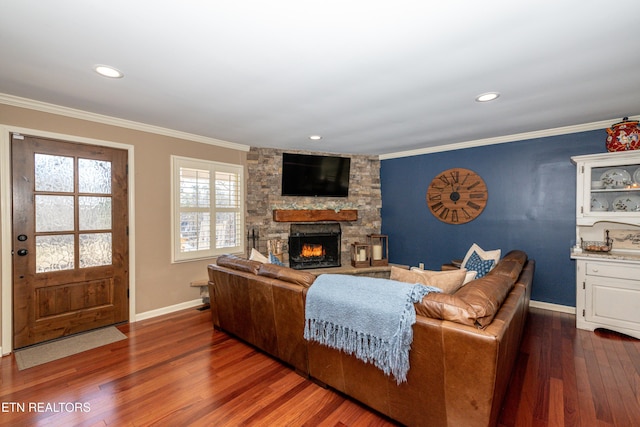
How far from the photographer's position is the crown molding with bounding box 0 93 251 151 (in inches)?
108

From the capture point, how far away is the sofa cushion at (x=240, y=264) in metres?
2.71

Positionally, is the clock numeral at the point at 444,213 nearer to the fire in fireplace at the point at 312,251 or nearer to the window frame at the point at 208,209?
the fire in fireplace at the point at 312,251

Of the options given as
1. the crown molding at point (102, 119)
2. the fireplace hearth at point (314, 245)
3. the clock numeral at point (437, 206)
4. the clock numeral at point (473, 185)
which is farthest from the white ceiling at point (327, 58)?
the fireplace hearth at point (314, 245)

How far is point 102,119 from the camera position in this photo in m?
3.25

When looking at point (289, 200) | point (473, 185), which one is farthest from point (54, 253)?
point (473, 185)

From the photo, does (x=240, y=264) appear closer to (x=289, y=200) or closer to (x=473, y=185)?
(x=289, y=200)

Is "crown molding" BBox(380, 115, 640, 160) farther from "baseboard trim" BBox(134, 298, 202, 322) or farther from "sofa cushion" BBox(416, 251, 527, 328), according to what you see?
"baseboard trim" BBox(134, 298, 202, 322)

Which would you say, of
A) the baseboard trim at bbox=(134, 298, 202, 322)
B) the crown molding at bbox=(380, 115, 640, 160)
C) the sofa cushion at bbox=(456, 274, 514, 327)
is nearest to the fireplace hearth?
the baseboard trim at bbox=(134, 298, 202, 322)

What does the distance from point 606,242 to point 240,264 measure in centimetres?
438

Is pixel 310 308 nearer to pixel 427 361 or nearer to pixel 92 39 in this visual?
pixel 427 361

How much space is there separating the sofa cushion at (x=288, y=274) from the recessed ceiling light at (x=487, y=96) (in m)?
2.27

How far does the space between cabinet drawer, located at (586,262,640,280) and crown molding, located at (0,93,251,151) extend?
16.3 feet

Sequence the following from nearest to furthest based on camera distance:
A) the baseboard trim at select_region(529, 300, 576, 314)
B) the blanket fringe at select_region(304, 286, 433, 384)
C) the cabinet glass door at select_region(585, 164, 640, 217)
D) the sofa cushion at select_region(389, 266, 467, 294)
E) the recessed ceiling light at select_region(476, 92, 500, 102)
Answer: the blanket fringe at select_region(304, 286, 433, 384), the sofa cushion at select_region(389, 266, 467, 294), the recessed ceiling light at select_region(476, 92, 500, 102), the cabinet glass door at select_region(585, 164, 640, 217), the baseboard trim at select_region(529, 300, 576, 314)

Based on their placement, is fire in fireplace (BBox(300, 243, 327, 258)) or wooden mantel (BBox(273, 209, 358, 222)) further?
fire in fireplace (BBox(300, 243, 327, 258))
